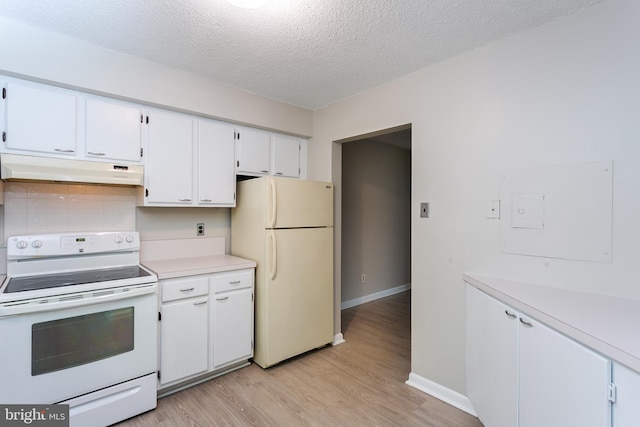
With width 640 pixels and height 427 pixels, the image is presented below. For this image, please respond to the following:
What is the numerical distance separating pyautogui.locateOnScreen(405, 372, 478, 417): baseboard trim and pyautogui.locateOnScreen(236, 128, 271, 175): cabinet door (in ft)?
7.56

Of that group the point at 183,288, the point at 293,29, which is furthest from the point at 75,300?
the point at 293,29

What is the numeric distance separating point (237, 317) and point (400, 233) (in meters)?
3.52

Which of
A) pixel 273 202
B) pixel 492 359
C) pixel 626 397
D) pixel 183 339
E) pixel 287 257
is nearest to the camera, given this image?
pixel 626 397

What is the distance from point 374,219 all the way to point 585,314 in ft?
11.5

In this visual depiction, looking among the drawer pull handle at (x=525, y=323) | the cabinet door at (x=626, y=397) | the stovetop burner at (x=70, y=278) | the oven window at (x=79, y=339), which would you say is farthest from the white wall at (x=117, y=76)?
the cabinet door at (x=626, y=397)

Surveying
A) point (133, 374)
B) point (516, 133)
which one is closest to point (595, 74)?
point (516, 133)

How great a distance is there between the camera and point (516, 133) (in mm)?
1878

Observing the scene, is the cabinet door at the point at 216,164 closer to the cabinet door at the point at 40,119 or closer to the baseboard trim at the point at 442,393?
the cabinet door at the point at 40,119

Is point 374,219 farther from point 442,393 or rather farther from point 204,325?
point 204,325

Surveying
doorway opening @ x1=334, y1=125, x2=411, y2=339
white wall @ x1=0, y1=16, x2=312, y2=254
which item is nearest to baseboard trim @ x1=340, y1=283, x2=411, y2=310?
doorway opening @ x1=334, y1=125, x2=411, y2=339

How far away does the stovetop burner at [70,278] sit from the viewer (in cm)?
174

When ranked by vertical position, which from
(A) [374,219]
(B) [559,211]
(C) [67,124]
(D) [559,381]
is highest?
(C) [67,124]

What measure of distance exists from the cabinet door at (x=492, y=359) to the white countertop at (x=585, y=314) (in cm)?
9

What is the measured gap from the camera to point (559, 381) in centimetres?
117
